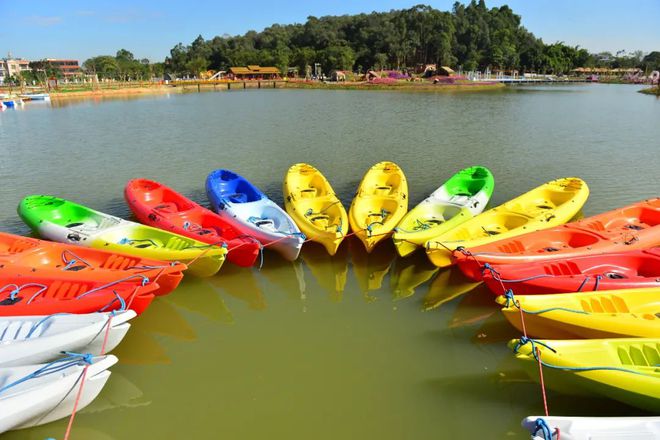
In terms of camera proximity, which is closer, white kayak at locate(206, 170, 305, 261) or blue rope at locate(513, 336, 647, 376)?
blue rope at locate(513, 336, 647, 376)

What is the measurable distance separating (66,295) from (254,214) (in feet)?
14.2

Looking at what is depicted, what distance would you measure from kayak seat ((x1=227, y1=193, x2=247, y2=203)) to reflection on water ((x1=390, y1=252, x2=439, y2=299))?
4.39 m

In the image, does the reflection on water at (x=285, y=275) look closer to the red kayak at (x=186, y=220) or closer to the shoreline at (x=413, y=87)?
the red kayak at (x=186, y=220)

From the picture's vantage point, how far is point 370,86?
77.4 metres

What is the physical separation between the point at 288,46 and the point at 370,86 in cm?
4842

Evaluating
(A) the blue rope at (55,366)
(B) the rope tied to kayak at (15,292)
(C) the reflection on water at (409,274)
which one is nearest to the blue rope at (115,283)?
(B) the rope tied to kayak at (15,292)

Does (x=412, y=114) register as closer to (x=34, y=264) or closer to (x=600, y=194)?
(x=600, y=194)

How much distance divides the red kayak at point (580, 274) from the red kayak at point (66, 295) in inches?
209

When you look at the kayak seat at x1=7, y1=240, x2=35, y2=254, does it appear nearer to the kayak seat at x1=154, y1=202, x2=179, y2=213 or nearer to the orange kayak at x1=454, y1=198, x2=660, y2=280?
the kayak seat at x1=154, y1=202, x2=179, y2=213

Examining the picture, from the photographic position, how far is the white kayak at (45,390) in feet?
14.4

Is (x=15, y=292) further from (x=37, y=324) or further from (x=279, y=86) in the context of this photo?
(x=279, y=86)

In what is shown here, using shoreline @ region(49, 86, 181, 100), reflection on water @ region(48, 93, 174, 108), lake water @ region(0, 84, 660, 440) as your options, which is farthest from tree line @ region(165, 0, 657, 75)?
lake water @ region(0, 84, 660, 440)

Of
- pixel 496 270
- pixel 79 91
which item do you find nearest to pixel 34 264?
pixel 496 270

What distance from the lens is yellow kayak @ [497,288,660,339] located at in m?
5.34
